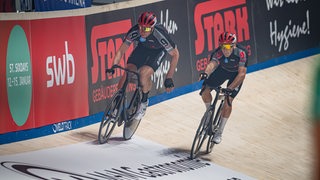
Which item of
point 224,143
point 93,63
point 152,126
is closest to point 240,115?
point 224,143

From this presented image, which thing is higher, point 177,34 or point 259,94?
point 177,34

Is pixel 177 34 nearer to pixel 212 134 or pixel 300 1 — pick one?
pixel 212 134

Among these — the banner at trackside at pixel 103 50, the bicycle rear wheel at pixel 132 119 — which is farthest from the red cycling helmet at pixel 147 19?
the bicycle rear wheel at pixel 132 119

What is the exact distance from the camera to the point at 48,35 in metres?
8.17

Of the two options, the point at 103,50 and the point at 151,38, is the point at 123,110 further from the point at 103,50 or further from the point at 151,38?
the point at 151,38

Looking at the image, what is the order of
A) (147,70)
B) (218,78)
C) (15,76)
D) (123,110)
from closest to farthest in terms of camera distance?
(15,76) < (123,110) < (147,70) < (218,78)

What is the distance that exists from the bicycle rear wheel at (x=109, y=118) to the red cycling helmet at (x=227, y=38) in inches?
60.8

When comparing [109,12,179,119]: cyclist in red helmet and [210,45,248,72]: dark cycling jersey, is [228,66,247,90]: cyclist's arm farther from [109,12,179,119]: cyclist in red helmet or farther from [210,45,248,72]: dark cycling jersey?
[109,12,179,119]: cyclist in red helmet

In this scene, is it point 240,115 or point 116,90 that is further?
point 240,115

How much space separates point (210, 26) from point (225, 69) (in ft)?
2.75

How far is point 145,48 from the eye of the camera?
8727 millimetres

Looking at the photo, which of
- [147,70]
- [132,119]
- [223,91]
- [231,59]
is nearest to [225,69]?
[231,59]

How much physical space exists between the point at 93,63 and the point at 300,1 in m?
4.31

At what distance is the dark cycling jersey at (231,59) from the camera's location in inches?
356
